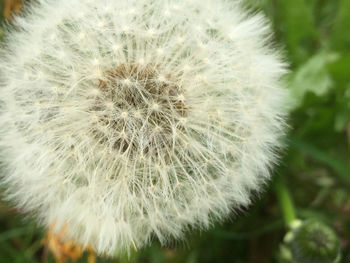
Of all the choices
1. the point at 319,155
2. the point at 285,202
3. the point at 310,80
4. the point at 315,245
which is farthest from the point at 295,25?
the point at 315,245

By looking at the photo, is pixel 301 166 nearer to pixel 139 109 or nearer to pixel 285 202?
pixel 285 202

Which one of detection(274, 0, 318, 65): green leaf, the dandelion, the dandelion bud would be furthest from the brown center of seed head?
detection(274, 0, 318, 65): green leaf

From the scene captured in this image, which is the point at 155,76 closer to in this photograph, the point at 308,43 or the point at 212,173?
the point at 212,173

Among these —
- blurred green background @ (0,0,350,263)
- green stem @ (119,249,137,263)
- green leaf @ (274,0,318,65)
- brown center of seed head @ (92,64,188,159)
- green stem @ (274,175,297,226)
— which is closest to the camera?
brown center of seed head @ (92,64,188,159)

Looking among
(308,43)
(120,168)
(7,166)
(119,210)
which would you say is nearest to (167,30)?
(120,168)

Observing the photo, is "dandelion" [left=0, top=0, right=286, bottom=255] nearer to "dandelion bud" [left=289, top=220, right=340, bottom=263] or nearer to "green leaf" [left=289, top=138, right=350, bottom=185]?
"dandelion bud" [left=289, top=220, right=340, bottom=263]
